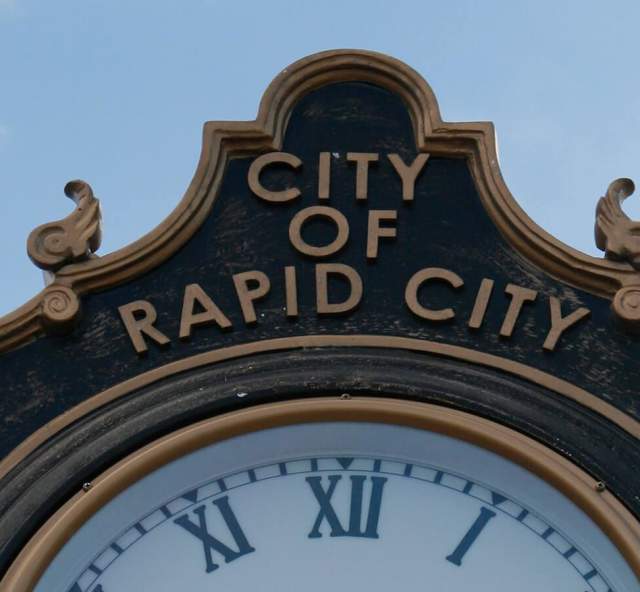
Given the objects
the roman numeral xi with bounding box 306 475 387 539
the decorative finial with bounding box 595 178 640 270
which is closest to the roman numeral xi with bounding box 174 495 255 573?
the roman numeral xi with bounding box 306 475 387 539

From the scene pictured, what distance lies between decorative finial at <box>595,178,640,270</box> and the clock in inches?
35.4

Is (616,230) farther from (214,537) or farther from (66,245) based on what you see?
(66,245)

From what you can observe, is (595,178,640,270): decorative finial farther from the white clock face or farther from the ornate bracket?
the white clock face

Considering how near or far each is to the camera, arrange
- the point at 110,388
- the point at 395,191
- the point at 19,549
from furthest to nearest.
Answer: the point at 395,191, the point at 110,388, the point at 19,549

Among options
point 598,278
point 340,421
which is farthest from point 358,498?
point 598,278

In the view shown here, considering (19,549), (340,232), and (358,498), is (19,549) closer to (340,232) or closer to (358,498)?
(358,498)

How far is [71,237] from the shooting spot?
7742 mm

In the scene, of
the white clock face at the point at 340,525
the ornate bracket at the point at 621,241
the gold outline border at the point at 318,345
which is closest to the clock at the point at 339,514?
the white clock face at the point at 340,525

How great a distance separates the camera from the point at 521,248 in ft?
25.2

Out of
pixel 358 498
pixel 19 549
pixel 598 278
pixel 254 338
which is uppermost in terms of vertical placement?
pixel 598 278

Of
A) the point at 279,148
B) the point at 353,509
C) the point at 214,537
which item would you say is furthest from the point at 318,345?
the point at 279,148

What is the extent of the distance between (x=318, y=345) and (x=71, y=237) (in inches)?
40.8

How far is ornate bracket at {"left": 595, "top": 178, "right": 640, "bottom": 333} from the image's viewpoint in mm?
7441

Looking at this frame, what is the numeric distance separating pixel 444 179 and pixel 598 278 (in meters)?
0.74
